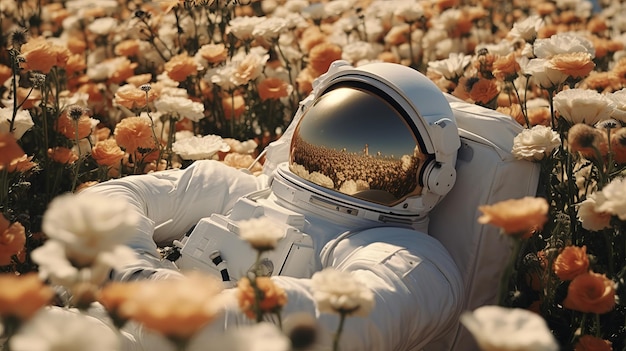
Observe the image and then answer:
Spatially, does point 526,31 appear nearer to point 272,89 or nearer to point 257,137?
point 272,89

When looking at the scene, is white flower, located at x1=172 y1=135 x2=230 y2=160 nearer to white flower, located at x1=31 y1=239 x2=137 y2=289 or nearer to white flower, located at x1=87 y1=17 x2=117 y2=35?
white flower, located at x1=31 y1=239 x2=137 y2=289

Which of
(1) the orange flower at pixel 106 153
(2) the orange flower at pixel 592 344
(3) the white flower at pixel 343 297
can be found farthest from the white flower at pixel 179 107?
(3) the white flower at pixel 343 297

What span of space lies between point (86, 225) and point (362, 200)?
1.50 metres

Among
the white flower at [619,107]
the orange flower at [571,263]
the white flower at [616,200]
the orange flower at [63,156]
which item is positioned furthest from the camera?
the orange flower at [63,156]

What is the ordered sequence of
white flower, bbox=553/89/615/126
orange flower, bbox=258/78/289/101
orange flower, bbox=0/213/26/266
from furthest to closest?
orange flower, bbox=258/78/289/101 → white flower, bbox=553/89/615/126 → orange flower, bbox=0/213/26/266

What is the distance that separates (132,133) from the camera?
3.41m

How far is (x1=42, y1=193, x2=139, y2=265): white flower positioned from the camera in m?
1.50

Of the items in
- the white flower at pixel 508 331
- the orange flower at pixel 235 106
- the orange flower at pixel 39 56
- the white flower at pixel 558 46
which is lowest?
the orange flower at pixel 235 106

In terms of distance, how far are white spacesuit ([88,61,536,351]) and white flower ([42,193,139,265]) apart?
3.54 feet

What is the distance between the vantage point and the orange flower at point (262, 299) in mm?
1883

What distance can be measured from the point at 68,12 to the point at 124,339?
3.94m

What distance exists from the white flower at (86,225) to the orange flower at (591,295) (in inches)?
49.0

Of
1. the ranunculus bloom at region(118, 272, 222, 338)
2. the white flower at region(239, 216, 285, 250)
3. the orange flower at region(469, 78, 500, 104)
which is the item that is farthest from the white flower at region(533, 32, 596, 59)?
the ranunculus bloom at region(118, 272, 222, 338)

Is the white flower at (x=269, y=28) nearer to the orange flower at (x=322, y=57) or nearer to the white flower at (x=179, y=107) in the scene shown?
the orange flower at (x=322, y=57)
